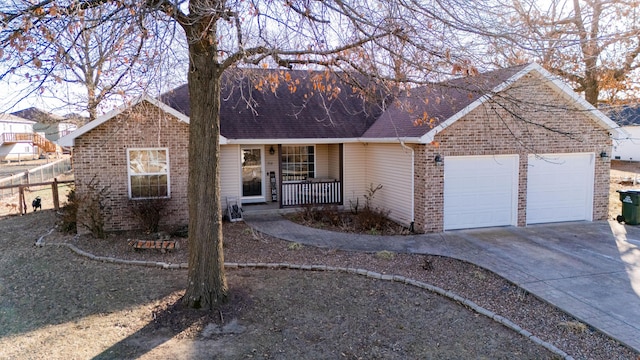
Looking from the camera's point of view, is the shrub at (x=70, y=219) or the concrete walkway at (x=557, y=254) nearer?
the concrete walkway at (x=557, y=254)

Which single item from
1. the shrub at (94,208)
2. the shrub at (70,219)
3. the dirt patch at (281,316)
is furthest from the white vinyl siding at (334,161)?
the shrub at (70,219)

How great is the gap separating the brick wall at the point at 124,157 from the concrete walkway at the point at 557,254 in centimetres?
239

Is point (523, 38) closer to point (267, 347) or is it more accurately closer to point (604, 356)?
point (604, 356)

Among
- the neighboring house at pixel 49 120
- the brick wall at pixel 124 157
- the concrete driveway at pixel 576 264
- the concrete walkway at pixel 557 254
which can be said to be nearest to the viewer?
the concrete driveway at pixel 576 264

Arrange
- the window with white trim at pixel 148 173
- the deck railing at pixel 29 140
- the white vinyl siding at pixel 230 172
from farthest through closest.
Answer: the deck railing at pixel 29 140, the white vinyl siding at pixel 230 172, the window with white trim at pixel 148 173

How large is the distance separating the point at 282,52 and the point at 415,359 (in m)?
4.50

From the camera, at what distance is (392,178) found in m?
13.0

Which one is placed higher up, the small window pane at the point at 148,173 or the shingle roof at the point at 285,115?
the shingle roof at the point at 285,115

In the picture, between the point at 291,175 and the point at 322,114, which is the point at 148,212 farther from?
the point at 322,114

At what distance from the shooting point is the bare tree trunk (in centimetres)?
651

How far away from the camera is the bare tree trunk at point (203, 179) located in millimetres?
6508

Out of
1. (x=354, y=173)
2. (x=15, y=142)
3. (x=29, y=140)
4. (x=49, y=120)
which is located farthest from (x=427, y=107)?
(x=15, y=142)

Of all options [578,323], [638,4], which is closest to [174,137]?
[578,323]

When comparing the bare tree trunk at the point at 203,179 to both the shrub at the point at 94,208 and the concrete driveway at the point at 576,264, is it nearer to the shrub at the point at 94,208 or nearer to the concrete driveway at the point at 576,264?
the concrete driveway at the point at 576,264
